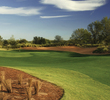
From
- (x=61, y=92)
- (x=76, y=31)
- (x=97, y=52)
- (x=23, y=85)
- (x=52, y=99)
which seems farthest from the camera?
(x=76, y=31)

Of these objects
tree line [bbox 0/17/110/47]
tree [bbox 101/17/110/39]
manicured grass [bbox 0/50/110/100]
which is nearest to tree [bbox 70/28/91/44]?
tree line [bbox 0/17/110/47]

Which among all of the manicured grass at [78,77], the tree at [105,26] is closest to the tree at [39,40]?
the tree at [105,26]

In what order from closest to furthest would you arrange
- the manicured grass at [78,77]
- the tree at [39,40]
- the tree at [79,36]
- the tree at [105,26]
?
the manicured grass at [78,77]
the tree at [105,26]
the tree at [79,36]
the tree at [39,40]

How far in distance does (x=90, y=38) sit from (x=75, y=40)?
623 centimetres

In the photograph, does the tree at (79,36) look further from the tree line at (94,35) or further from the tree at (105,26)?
the tree at (105,26)

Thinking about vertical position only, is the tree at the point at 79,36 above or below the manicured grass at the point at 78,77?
above

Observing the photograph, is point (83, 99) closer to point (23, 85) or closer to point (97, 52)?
point (23, 85)

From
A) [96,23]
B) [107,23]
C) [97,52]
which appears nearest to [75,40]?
[96,23]

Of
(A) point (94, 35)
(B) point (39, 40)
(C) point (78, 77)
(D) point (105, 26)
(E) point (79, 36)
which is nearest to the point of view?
(C) point (78, 77)

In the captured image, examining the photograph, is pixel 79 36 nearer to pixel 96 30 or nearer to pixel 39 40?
pixel 96 30

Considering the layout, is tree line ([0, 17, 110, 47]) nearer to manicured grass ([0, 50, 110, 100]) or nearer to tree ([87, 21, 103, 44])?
tree ([87, 21, 103, 44])

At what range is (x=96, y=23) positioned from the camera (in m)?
39.6

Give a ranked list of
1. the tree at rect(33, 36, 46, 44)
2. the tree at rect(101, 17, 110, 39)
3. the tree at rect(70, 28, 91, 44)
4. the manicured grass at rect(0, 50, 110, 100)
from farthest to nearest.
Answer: the tree at rect(33, 36, 46, 44), the tree at rect(70, 28, 91, 44), the tree at rect(101, 17, 110, 39), the manicured grass at rect(0, 50, 110, 100)

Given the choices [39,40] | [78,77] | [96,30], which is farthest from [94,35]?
[78,77]
